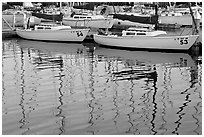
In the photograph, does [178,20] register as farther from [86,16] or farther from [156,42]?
[156,42]

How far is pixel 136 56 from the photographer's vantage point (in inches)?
1048

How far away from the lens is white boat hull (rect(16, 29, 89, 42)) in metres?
35.1

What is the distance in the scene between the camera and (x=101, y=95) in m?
14.8

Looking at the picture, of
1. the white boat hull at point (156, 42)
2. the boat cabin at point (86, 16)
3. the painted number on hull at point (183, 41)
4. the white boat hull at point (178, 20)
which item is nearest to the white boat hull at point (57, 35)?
the white boat hull at point (156, 42)

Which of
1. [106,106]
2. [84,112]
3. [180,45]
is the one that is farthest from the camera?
[180,45]

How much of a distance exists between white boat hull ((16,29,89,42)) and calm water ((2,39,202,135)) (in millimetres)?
9196

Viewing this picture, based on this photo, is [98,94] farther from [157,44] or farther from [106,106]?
[157,44]

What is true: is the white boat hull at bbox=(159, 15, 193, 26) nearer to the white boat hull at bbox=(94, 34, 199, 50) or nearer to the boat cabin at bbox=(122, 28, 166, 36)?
the boat cabin at bbox=(122, 28, 166, 36)

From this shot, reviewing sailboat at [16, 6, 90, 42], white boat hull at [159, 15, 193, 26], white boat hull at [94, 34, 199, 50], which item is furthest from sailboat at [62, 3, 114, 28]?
white boat hull at [94, 34, 199, 50]

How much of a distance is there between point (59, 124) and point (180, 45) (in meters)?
18.6

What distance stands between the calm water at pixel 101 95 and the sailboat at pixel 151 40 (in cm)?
214

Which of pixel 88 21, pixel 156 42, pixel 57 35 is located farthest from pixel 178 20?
pixel 156 42

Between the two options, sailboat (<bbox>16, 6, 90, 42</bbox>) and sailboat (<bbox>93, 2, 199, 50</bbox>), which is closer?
sailboat (<bbox>93, 2, 199, 50</bbox>)

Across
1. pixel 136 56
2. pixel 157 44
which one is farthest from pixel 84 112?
pixel 157 44
